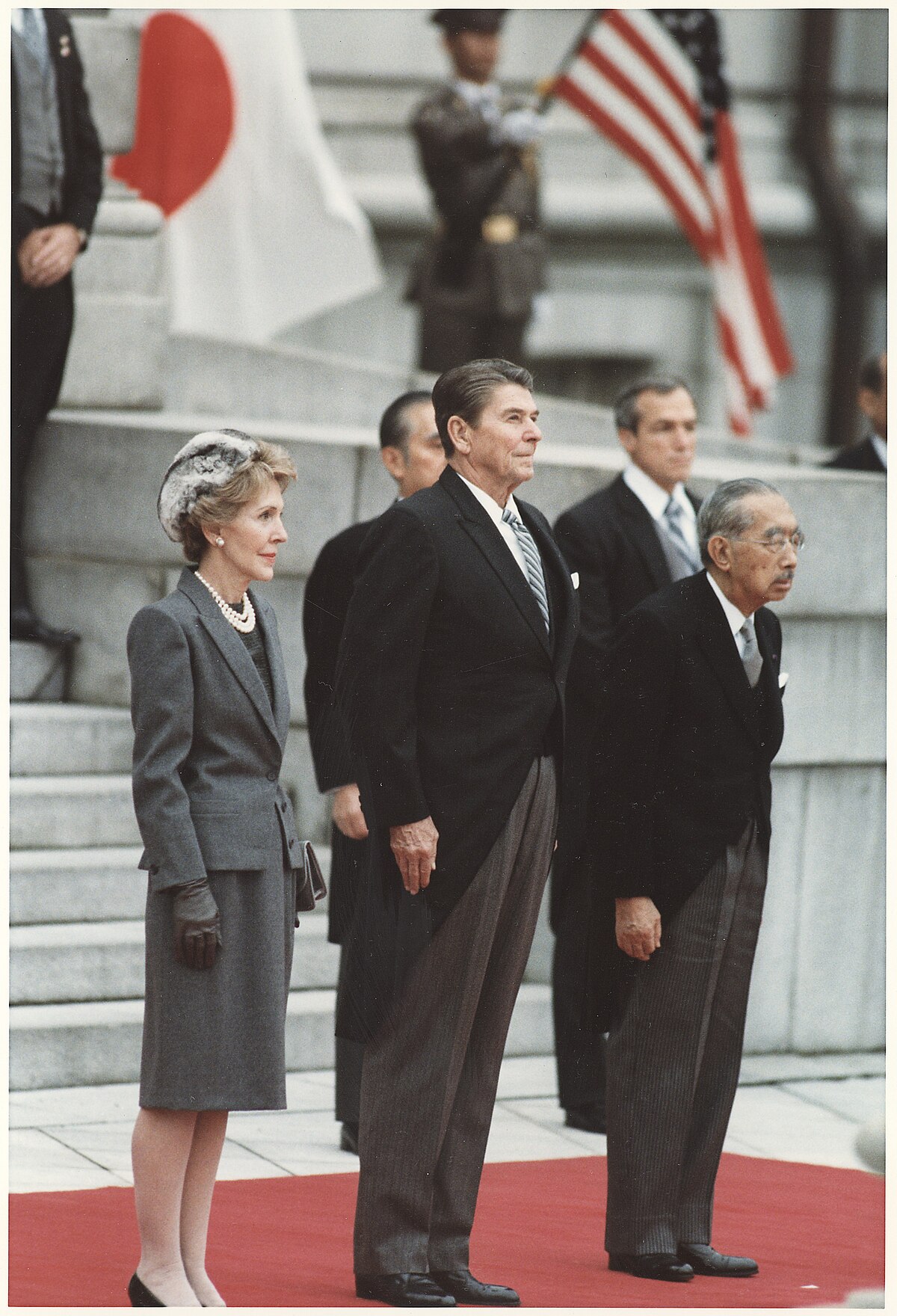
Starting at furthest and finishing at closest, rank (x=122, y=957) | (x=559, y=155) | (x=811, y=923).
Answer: (x=559, y=155) → (x=811, y=923) → (x=122, y=957)

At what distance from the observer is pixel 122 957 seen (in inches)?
288

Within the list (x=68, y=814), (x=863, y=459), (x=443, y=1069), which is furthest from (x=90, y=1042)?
(x=863, y=459)

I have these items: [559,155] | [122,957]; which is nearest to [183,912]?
[122,957]

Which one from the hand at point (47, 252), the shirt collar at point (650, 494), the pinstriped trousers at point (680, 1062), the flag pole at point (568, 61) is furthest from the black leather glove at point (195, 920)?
the flag pole at point (568, 61)

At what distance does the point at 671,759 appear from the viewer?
18.4 feet

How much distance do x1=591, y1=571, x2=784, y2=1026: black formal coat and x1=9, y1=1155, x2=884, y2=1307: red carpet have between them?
2.26 ft

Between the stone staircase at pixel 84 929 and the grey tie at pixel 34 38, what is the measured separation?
219 cm

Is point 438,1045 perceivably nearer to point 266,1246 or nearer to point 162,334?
point 266,1246

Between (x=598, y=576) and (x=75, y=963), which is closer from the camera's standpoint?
(x=598, y=576)

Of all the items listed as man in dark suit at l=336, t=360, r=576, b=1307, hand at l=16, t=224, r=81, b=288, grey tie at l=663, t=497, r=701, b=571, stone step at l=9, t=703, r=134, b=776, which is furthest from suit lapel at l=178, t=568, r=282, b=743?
hand at l=16, t=224, r=81, b=288

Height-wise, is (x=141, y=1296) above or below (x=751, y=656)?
below

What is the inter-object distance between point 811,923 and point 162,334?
12.3 ft

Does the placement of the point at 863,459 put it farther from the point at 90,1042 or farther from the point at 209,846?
the point at 209,846

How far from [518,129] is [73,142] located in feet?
10.7
